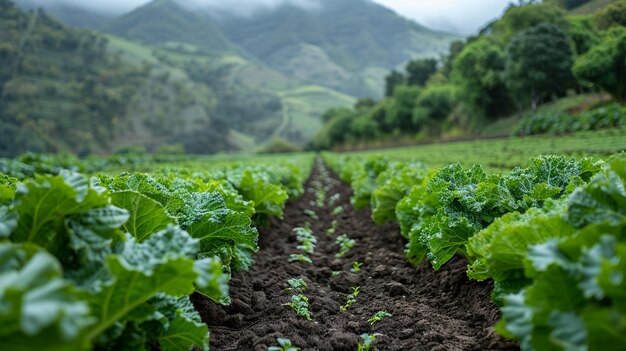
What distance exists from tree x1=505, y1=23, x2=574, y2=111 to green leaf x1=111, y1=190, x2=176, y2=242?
3621 centimetres

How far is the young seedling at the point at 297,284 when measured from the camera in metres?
4.77

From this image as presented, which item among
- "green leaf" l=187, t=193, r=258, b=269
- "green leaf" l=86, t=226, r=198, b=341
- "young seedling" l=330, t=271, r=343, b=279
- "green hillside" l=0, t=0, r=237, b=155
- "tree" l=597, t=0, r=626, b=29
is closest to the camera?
"green leaf" l=86, t=226, r=198, b=341

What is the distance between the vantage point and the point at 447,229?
4.01m

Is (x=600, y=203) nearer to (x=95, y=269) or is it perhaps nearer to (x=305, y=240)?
(x=95, y=269)

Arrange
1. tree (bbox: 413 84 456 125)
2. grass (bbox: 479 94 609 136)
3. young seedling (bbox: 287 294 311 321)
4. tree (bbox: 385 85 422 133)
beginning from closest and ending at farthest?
young seedling (bbox: 287 294 311 321), grass (bbox: 479 94 609 136), tree (bbox: 413 84 456 125), tree (bbox: 385 85 422 133)

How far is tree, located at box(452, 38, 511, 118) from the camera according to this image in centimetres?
4222

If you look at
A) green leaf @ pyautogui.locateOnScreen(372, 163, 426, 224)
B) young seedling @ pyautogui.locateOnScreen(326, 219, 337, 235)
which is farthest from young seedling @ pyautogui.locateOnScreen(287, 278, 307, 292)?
young seedling @ pyautogui.locateOnScreen(326, 219, 337, 235)

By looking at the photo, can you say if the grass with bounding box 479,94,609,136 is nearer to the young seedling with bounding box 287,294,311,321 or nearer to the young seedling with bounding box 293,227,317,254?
the young seedling with bounding box 293,227,317,254

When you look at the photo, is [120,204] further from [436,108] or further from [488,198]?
[436,108]

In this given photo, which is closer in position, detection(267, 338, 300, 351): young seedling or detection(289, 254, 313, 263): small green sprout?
detection(267, 338, 300, 351): young seedling

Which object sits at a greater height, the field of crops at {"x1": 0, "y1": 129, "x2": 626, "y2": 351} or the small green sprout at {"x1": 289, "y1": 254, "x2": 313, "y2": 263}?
the field of crops at {"x1": 0, "y1": 129, "x2": 626, "y2": 351}

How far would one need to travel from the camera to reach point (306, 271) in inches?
225

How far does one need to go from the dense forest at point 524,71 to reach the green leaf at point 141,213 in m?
23.0

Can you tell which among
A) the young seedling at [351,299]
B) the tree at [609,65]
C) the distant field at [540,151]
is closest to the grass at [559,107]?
the tree at [609,65]
